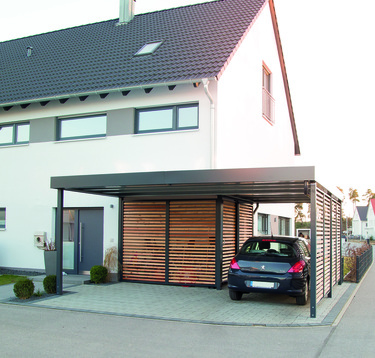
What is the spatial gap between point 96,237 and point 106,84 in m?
4.67

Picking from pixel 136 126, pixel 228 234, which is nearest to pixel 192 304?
pixel 228 234

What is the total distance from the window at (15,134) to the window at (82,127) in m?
1.42

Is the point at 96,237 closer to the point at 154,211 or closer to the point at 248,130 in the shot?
the point at 154,211

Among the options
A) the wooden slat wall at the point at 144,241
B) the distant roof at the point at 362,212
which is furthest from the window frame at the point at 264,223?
the distant roof at the point at 362,212

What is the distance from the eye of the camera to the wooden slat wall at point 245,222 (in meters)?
14.8

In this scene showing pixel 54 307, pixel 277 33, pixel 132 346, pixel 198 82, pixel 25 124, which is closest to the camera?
pixel 132 346

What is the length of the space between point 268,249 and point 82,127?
7.29m

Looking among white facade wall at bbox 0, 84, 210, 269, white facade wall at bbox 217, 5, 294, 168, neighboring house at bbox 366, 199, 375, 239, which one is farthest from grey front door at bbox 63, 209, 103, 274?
neighboring house at bbox 366, 199, 375, 239

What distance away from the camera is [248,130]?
15094mm

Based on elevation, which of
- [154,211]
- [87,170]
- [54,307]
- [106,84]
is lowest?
[54,307]

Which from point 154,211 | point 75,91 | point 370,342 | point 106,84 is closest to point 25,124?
point 75,91

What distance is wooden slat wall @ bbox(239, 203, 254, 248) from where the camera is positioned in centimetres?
1476

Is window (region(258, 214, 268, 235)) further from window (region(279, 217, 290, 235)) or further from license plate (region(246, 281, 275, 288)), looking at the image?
Answer: license plate (region(246, 281, 275, 288))

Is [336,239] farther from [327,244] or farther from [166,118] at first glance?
[166,118]
